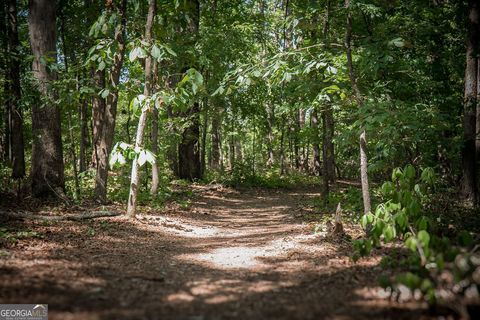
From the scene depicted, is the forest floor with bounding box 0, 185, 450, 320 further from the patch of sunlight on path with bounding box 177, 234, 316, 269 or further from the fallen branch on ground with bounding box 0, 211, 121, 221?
the fallen branch on ground with bounding box 0, 211, 121, 221

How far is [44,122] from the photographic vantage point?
29.3ft

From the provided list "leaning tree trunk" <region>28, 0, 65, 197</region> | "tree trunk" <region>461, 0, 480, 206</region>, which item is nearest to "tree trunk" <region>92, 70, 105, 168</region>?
"leaning tree trunk" <region>28, 0, 65, 197</region>

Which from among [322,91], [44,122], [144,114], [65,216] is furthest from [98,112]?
Answer: [322,91]

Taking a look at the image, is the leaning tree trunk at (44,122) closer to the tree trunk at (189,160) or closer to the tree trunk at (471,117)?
the tree trunk at (189,160)

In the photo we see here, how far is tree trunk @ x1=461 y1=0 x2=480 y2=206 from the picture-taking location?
27.1 ft

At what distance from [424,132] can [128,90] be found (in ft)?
20.8

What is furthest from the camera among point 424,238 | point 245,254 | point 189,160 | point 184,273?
point 189,160

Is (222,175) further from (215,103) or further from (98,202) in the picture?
(98,202)

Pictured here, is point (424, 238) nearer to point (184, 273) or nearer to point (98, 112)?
point (184, 273)

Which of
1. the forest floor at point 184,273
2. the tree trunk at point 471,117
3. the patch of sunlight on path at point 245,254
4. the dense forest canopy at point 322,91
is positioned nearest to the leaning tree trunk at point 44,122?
the dense forest canopy at point 322,91

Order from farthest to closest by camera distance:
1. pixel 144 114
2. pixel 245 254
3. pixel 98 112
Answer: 1. pixel 98 112
2. pixel 144 114
3. pixel 245 254

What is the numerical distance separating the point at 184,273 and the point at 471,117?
27.2 ft

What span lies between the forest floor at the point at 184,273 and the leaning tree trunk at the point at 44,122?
93.3 inches

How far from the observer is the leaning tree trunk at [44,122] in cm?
870
